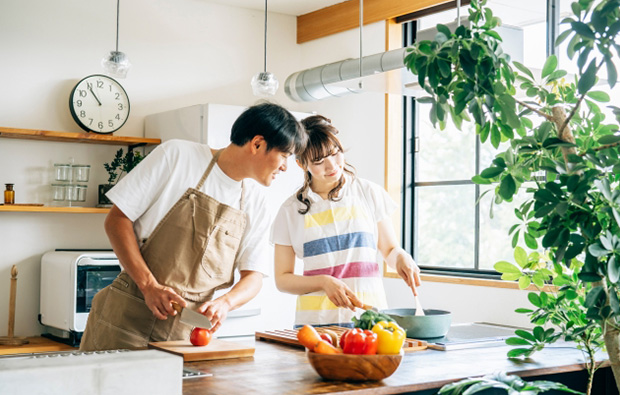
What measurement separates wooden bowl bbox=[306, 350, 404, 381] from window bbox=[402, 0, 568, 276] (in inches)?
92.1

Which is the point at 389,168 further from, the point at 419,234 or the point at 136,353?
the point at 136,353

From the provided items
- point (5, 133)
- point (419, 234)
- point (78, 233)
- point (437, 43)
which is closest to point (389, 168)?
point (419, 234)

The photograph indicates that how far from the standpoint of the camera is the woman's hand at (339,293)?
2.51 metres

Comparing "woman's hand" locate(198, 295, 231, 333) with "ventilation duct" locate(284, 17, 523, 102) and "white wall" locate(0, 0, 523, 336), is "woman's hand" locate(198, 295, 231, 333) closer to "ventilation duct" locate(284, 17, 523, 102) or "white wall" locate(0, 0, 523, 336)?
"ventilation duct" locate(284, 17, 523, 102)

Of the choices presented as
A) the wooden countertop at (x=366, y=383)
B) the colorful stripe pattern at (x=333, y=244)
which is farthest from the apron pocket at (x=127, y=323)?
the colorful stripe pattern at (x=333, y=244)

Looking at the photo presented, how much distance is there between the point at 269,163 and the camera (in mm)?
2424

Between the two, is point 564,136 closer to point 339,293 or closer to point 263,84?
point 339,293

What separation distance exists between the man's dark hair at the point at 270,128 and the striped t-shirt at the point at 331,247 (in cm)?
39

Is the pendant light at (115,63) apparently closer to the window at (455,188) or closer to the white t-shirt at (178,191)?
the white t-shirt at (178,191)

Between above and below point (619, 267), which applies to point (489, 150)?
above

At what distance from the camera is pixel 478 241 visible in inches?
171

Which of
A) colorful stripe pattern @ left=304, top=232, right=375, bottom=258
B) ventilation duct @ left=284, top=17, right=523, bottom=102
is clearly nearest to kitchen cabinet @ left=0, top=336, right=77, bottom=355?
colorful stripe pattern @ left=304, top=232, right=375, bottom=258

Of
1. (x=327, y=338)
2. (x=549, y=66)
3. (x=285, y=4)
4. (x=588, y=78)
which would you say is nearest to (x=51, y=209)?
(x=285, y=4)

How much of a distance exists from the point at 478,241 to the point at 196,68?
87.1 inches
